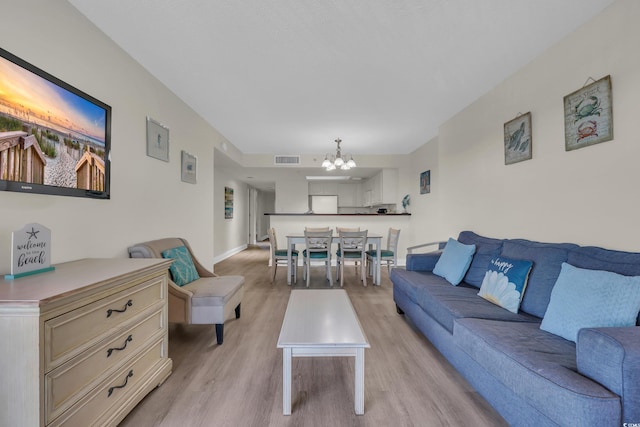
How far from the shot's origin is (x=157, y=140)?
256 cm

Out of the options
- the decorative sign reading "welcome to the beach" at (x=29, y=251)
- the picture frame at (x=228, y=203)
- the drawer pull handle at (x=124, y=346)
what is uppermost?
the picture frame at (x=228, y=203)

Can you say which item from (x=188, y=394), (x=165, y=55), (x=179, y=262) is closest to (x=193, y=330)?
(x=179, y=262)

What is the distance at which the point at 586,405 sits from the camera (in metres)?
0.93

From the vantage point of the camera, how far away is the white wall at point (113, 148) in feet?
4.61

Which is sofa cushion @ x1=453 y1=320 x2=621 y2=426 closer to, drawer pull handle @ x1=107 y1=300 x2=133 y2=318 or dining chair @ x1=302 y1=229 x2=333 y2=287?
drawer pull handle @ x1=107 y1=300 x2=133 y2=318

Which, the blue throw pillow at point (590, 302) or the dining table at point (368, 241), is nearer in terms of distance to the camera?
the blue throw pillow at point (590, 302)

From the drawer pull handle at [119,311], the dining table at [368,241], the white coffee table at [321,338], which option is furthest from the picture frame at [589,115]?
the drawer pull handle at [119,311]

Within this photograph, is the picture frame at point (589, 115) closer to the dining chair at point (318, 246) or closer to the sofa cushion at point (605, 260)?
the sofa cushion at point (605, 260)

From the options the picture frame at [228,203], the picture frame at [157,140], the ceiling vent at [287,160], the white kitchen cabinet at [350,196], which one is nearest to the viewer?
the picture frame at [157,140]

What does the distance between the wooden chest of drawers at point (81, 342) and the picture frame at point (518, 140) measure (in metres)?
3.08

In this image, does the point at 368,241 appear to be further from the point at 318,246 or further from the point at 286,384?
the point at 286,384

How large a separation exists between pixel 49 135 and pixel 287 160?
4.45m

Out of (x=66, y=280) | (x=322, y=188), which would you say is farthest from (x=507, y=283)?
(x=322, y=188)

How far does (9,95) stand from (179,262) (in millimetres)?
1575
